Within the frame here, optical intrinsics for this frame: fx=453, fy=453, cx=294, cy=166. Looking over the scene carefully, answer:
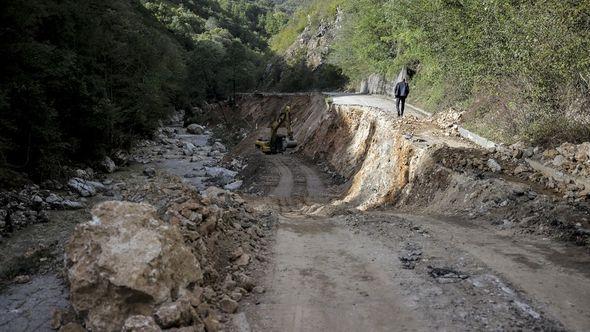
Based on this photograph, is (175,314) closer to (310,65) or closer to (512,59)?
(512,59)

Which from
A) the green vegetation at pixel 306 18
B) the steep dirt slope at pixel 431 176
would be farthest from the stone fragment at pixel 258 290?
the green vegetation at pixel 306 18

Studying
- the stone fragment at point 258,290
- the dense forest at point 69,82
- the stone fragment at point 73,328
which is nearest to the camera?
the stone fragment at point 73,328

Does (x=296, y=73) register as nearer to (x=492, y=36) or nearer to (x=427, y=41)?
(x=427, y=41)

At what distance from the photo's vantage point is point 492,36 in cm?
1708

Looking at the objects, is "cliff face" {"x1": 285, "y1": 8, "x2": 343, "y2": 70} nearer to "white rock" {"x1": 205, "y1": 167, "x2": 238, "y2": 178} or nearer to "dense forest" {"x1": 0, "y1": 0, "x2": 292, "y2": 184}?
"dense forest" {"x1": 0, "y1": 0, "x2": 292, "y2": 184}

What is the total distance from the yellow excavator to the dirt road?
60.0 ft

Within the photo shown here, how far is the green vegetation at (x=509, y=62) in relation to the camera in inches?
518

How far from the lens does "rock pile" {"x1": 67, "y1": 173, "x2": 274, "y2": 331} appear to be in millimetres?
5465

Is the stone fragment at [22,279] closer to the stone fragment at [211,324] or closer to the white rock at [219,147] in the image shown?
the stone fragment at [211,324]

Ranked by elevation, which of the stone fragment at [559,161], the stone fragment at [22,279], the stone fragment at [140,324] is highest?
the stone fragment at [559,161]

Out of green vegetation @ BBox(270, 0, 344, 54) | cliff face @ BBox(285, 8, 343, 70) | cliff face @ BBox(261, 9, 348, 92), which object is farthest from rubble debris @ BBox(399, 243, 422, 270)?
green vegetation @ BBox(270, 0, 344, 54)

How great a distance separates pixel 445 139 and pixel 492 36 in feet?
13.8

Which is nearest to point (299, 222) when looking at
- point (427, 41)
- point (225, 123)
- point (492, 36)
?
point (492, 36)

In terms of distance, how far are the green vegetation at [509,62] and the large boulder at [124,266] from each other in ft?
37.6
